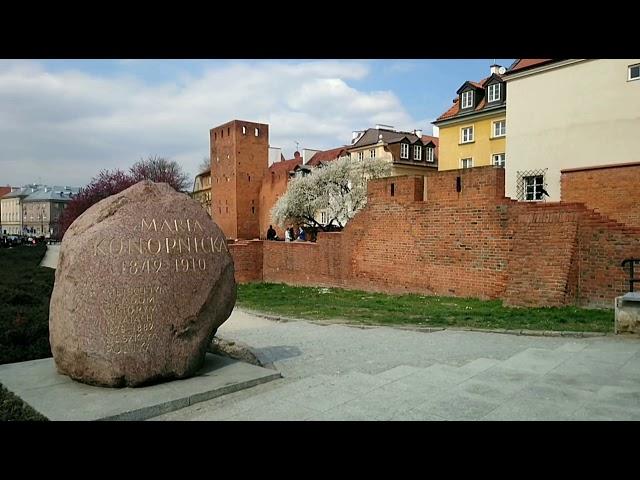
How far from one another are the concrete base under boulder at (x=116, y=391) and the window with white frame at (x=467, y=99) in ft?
106

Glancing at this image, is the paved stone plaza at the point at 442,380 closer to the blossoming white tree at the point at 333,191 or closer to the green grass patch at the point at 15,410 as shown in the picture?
the green grass patch at the point at 15,410

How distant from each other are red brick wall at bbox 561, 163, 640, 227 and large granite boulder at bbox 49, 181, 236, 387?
12.7 metres

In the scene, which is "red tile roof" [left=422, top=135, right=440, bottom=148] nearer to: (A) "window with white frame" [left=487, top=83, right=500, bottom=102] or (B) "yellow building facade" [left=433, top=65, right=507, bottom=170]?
(B) "yellow building facade" [left=433, top=65, right=507, bottom=170]

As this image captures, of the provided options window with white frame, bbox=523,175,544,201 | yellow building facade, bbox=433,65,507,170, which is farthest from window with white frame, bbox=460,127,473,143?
window with white frame, bbox=523,175,544,201

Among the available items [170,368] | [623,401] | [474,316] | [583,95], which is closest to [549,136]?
[583,95]

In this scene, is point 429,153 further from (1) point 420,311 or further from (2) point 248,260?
(1) point 420,311

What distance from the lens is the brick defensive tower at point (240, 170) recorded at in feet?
155

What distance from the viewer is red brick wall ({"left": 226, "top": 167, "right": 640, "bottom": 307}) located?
10250mm

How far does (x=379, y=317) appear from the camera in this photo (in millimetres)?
10016

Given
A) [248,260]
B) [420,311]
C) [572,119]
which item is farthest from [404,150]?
[420,311]

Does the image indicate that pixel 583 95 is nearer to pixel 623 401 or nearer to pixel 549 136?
pixel 549 136

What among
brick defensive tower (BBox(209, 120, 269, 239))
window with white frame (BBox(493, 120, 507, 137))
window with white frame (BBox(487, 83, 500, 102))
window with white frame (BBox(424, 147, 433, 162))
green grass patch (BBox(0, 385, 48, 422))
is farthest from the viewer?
brick defensive tower (BBox(209, 120, 269, 239))

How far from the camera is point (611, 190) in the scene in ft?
46.8

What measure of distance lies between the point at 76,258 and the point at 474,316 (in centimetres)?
740
